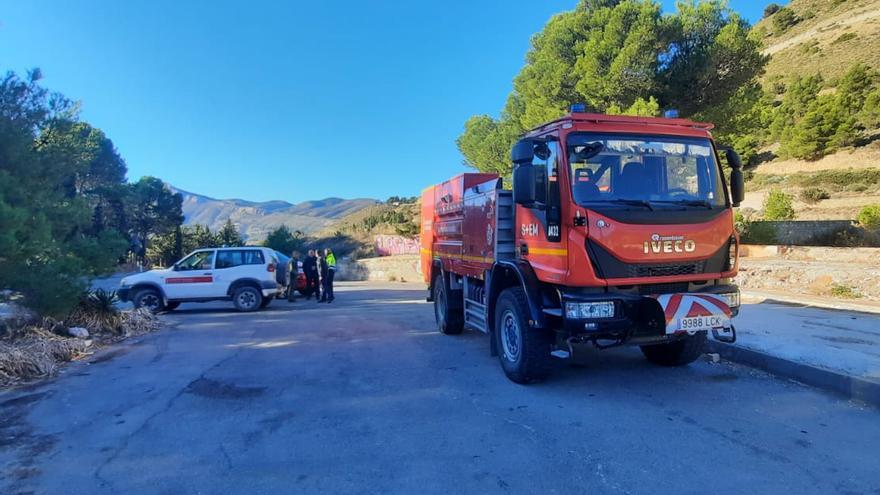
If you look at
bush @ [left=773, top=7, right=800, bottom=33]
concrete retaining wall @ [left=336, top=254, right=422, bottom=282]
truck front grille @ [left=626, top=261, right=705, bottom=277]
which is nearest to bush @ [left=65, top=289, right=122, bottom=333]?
truck front grille @ [left=626, top=261, right=705, bottom=277]

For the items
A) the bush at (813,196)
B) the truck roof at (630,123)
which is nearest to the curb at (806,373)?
the truck roof at (630,123)

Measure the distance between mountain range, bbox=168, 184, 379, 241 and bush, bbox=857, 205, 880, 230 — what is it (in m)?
73.9

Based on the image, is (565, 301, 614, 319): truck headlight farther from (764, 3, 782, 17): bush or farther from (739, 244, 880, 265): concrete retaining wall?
(764, 3, 782, 17): bush

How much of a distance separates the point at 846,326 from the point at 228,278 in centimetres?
1352

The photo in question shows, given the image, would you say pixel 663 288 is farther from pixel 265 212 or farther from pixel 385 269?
pixel 265 212

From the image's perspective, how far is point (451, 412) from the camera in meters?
5.10

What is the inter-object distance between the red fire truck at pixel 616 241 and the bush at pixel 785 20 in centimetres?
8614

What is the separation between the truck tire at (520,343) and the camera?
5.71 meters

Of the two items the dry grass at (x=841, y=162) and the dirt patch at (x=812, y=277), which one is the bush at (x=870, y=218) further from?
the dry grass at (x=841, y=162)

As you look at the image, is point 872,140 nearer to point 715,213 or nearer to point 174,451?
point 715,213

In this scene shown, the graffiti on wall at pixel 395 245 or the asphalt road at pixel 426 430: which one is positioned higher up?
the graffiti on wall at pixel 395 245

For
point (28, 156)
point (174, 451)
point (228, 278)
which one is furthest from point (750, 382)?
point (228, 278)

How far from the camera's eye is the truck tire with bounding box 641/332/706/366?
20.9 ft

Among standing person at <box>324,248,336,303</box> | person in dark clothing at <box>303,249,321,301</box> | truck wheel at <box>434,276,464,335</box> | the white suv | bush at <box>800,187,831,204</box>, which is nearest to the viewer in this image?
truck wheel at <box>434,276,464,335</box>
